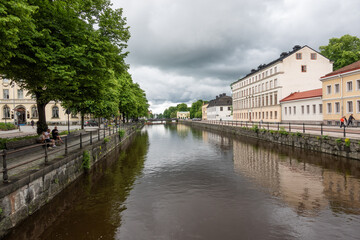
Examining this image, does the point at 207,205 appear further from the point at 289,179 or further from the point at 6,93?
the point at 6,93

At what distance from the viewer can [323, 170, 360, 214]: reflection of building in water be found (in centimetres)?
722

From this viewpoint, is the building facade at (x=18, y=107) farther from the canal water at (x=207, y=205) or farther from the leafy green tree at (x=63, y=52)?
the canal water at (x=207, y=205)

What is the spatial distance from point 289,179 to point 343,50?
45.9m

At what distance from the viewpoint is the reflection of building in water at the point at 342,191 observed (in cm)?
722

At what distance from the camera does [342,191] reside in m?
8.56

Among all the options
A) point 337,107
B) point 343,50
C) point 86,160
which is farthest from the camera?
point 343,50

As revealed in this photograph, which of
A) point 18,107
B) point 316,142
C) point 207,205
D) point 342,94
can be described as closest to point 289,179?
point 207,205

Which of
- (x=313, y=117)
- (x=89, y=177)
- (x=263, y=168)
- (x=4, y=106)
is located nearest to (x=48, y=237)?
(x=89, y=177)

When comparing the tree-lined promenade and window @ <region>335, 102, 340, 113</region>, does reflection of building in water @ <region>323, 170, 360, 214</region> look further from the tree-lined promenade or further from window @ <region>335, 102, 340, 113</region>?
window @ <region>335, 102, 340, 113</region>

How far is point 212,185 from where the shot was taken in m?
9.93

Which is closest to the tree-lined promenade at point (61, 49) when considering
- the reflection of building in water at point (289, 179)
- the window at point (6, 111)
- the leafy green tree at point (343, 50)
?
the reflection of building in water at point (289, 179)

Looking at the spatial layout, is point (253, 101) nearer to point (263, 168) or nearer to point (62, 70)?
point (263, 168)

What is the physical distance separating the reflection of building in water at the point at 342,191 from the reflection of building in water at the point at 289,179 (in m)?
0.29

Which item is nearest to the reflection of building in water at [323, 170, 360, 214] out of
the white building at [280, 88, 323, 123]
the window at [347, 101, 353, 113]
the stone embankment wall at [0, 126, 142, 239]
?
the stone embankment wall at [0, 126, 142, 239]
